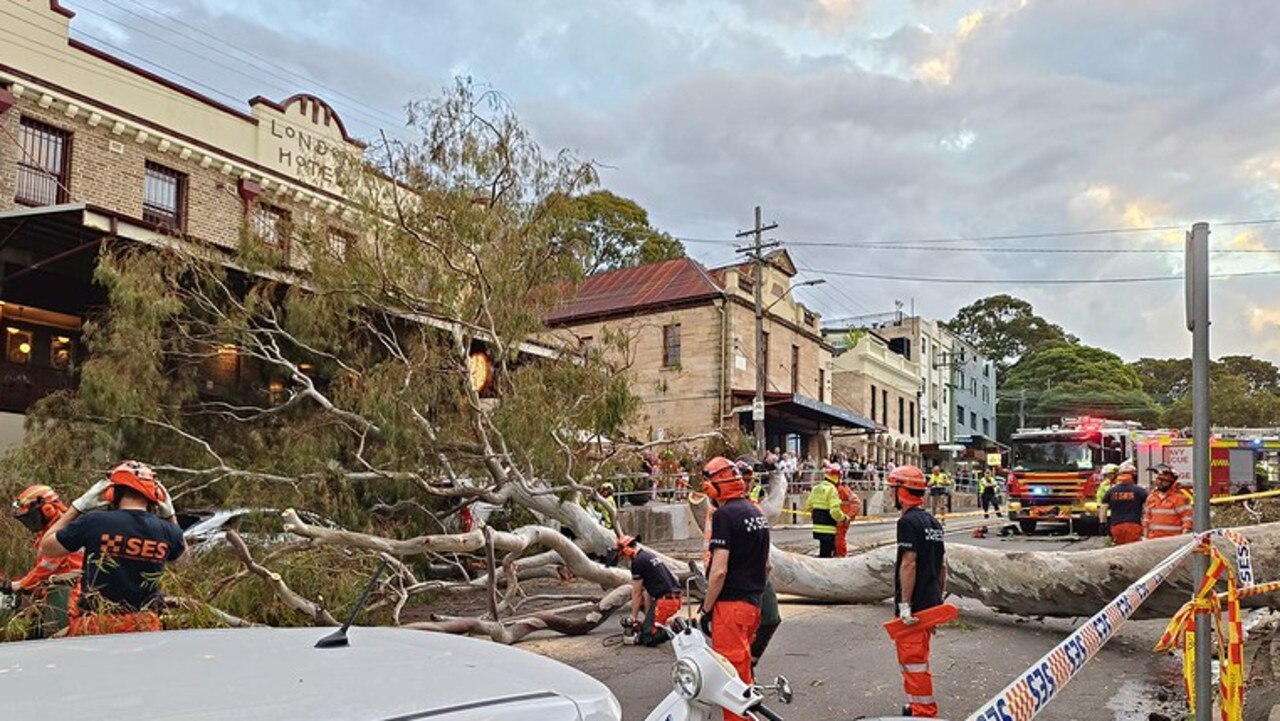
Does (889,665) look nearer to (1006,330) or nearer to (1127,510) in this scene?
(1127,510)

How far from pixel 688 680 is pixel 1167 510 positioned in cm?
1081

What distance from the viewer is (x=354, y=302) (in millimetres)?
12227

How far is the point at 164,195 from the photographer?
A: 17.7m

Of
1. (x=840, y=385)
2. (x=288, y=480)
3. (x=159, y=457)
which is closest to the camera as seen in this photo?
(x=288, y=480)

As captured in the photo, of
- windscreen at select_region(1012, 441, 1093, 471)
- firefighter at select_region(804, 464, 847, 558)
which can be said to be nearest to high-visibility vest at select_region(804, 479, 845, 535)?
firefighter at select_region(804, 464, 847, 558)

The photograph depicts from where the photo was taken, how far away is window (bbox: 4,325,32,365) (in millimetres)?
16078

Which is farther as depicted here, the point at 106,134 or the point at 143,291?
the point at 106,134

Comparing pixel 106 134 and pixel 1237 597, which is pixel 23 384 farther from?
pixel 1237 597

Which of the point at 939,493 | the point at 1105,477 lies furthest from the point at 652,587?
the point at 939,493

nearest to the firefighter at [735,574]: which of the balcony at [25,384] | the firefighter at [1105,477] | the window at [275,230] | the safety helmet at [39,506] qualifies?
the safety helmet at [39,506]

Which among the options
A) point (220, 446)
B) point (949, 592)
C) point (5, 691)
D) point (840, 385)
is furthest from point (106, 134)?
point (840, 385)

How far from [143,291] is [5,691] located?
38.2 feet

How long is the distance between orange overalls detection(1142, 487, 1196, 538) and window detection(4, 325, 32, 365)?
17067mm

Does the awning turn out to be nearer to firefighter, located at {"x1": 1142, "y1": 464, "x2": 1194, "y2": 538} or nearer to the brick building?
the brick building
